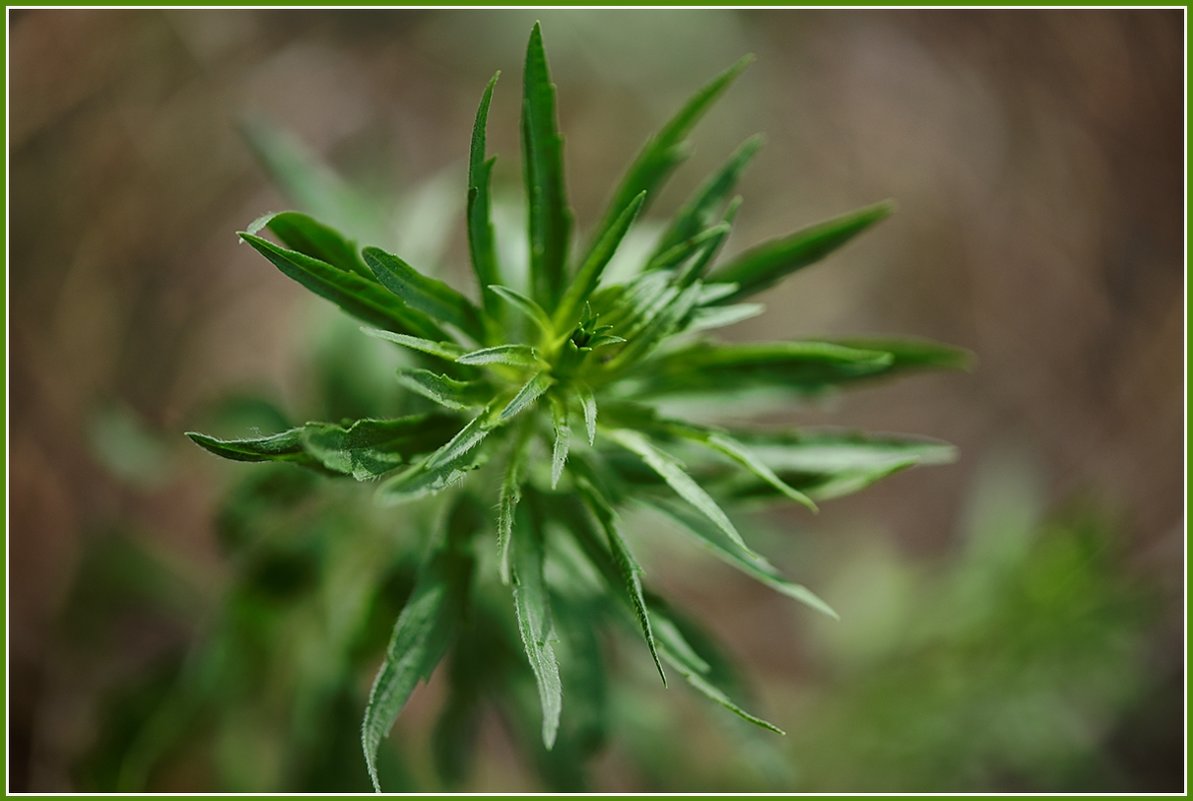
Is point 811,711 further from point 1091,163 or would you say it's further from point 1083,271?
point 1091,163

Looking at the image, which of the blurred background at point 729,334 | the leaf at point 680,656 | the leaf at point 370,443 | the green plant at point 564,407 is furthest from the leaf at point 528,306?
the blurred background at point 729,334

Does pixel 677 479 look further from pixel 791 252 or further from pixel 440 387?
pixel 791 252

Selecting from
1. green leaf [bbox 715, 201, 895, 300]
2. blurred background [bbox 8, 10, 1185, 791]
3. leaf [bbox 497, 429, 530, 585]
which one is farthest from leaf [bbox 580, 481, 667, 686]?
blurred background [bbox 8, 10, 1185, 791]

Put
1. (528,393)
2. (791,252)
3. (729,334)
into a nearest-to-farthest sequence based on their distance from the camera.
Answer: (528,393) → (791,252) → (729,334)

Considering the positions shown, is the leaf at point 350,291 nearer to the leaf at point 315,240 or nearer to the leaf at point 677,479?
the leaf at point 315,240

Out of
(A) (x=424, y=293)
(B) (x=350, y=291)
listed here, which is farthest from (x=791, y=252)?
(B) (x=350, y=291)

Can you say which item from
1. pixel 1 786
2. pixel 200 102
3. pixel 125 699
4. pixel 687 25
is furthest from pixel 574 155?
pixel 1 786
